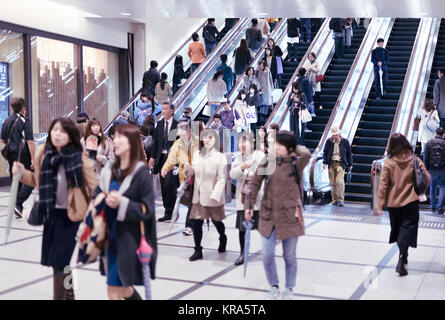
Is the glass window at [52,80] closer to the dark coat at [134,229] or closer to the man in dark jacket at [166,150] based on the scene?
the man in dark jacket at [166,150]

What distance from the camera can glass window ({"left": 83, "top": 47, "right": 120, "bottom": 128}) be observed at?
1800 cm

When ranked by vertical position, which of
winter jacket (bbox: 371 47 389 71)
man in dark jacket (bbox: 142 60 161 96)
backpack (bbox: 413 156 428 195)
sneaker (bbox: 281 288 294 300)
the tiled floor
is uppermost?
winter jacket (bbox: 371 47 389 71)

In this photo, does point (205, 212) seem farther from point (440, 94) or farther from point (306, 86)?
point (440, 94)

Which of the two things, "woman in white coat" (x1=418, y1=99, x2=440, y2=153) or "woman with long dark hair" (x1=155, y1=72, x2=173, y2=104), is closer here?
"woman in white coat" (x1=418, y1=99, x2=440, y2=153)

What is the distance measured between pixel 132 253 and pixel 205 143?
276 centimetres

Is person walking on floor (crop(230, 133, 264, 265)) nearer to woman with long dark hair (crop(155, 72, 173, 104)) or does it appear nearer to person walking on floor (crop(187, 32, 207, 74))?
woman with long dark hair (crop(155, 72, 173, 104))

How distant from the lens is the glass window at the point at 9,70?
14.0 metres

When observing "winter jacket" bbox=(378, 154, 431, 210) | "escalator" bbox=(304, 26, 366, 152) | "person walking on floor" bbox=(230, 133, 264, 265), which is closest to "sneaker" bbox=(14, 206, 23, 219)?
"person walking on floor" bbox=(230, 133, 264, 265)

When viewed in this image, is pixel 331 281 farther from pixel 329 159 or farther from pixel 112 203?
pixel 329 159

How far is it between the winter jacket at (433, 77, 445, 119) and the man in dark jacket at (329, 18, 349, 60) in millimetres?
3968

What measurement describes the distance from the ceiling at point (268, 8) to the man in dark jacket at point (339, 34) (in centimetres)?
185
